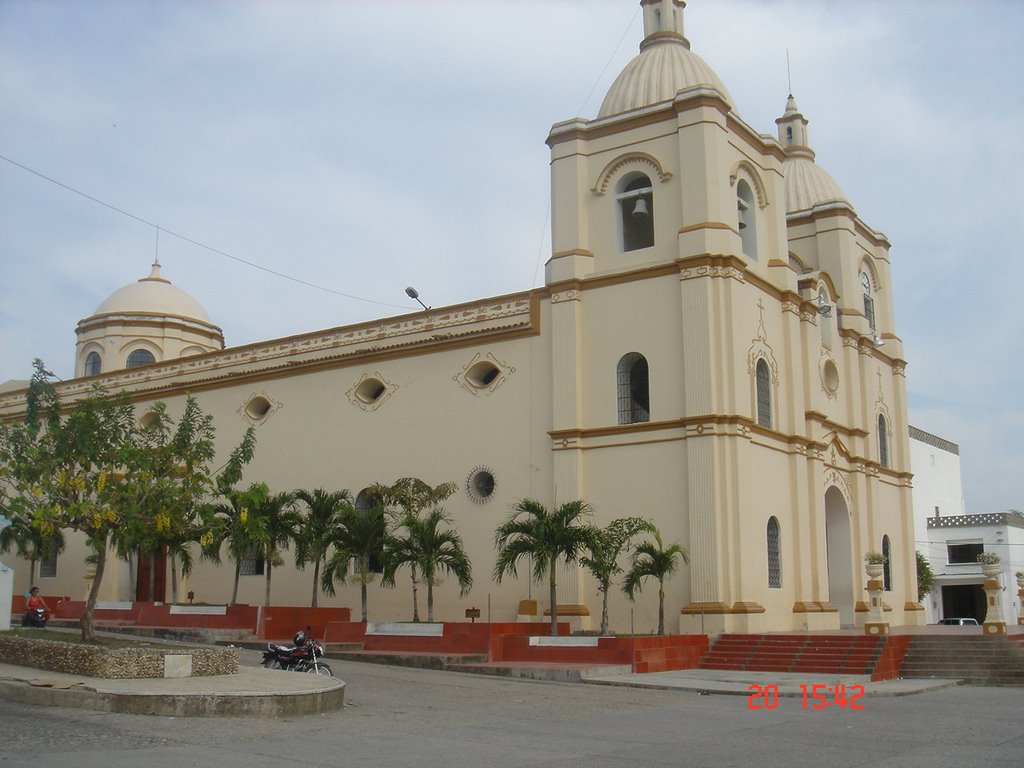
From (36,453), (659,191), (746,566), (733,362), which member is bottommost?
(746,566)

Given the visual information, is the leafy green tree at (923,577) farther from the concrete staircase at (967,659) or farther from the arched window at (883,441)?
the concrete staircase at (967,659)

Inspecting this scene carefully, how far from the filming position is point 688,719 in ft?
46.4

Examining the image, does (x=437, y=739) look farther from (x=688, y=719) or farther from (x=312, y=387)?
(x=312, y=387)

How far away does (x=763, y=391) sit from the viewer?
26734 mm

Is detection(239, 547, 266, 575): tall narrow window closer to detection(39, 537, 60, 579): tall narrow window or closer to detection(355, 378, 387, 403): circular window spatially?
detection(355, 378, 387, 403): circular window

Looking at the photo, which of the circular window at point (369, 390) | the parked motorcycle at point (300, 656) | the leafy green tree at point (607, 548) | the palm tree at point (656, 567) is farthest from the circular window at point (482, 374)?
the parked motorcycle at point (300, 656)

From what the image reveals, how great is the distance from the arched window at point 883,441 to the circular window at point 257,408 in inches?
730

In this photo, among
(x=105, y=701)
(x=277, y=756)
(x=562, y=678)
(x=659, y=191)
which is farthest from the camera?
(x=659, y=191)

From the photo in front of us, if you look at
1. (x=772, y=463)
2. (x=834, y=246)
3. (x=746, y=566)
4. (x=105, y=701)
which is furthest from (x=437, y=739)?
(x=834, y=246)

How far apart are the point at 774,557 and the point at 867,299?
12381mm

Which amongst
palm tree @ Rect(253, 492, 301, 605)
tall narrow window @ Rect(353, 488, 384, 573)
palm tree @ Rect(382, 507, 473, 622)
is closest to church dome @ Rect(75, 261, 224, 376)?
tall narrow window @ Rect(353, 488, 384, 573)

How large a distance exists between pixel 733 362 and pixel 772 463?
10.6ft

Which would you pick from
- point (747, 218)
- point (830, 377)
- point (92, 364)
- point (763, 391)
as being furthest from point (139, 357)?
point (830, 377)
